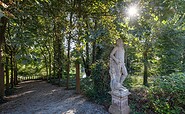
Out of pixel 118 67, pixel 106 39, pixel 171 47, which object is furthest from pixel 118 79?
pixel 171 47

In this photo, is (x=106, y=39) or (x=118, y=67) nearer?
(x=118, y=67)

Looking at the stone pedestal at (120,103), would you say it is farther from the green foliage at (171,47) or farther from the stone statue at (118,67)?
the green foliage at (171,47)

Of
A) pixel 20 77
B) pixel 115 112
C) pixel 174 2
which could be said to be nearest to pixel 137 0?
pixel 174 2

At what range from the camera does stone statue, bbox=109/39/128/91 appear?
11.6 ft

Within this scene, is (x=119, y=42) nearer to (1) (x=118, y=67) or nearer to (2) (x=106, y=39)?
(2) (x=106, y=39)

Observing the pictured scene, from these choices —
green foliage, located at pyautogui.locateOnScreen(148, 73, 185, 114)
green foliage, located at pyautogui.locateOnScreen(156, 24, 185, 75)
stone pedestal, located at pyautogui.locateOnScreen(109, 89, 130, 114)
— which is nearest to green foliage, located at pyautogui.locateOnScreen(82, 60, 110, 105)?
stone pedestal, located at pyautogui.locateOnScreen(109, 89, 130, 114)

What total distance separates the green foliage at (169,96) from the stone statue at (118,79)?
73cm

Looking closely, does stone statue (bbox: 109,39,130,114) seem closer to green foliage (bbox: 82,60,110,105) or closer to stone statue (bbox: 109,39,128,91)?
stone statue (bbox: 109,39,128,91)

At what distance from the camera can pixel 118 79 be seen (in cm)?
357

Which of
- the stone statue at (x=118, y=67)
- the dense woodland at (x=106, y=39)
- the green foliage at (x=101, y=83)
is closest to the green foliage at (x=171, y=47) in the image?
the dense woodland at (x=106, y=39)

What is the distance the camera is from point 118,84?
355cm

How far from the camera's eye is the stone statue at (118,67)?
140 inches

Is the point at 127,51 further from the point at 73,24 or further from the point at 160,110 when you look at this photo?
the point at 160,110

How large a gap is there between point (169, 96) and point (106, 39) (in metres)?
2.15
